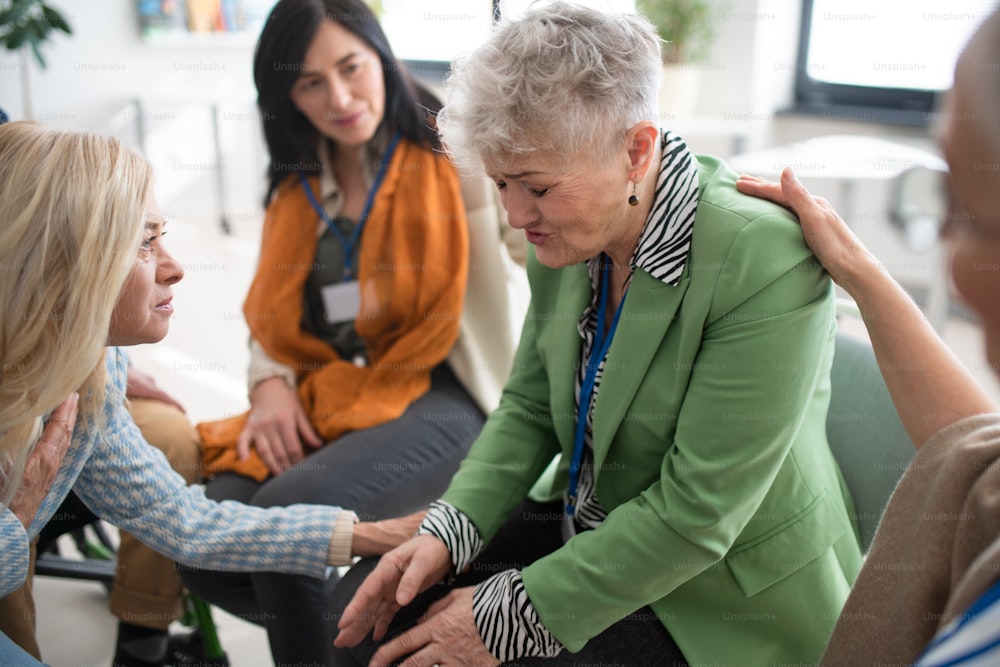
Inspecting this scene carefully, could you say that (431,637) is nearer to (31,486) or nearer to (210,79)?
(31,486)

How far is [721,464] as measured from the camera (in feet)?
3.53

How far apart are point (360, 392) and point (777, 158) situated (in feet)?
7.23

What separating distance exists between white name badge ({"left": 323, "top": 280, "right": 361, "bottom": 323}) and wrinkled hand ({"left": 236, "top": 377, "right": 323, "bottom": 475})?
0.21 m

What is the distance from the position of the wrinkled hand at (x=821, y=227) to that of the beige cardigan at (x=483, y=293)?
0.91 metres

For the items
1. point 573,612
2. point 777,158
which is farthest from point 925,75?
point 573,612

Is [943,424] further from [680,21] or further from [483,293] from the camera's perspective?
[680,21]

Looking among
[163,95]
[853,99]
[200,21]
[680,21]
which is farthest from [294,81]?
[200,21]

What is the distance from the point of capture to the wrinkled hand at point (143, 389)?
183 cm

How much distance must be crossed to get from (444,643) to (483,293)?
1018 millimetres

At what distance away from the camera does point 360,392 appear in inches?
74.9

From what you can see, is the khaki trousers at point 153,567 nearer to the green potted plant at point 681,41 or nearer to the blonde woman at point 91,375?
the blonde woman at point 91,375

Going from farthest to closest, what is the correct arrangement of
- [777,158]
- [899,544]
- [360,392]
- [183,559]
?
[777,158]
[360,392]
[183,559]
[899,544]

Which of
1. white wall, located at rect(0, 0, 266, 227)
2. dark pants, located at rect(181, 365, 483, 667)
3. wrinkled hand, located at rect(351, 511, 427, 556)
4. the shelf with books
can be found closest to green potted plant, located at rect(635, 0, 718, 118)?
dark pants, located at rect(181, 365, 483, 667)

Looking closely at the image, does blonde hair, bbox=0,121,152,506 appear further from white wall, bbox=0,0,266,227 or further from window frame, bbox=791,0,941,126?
white wall, bbox=0,0,266,227
